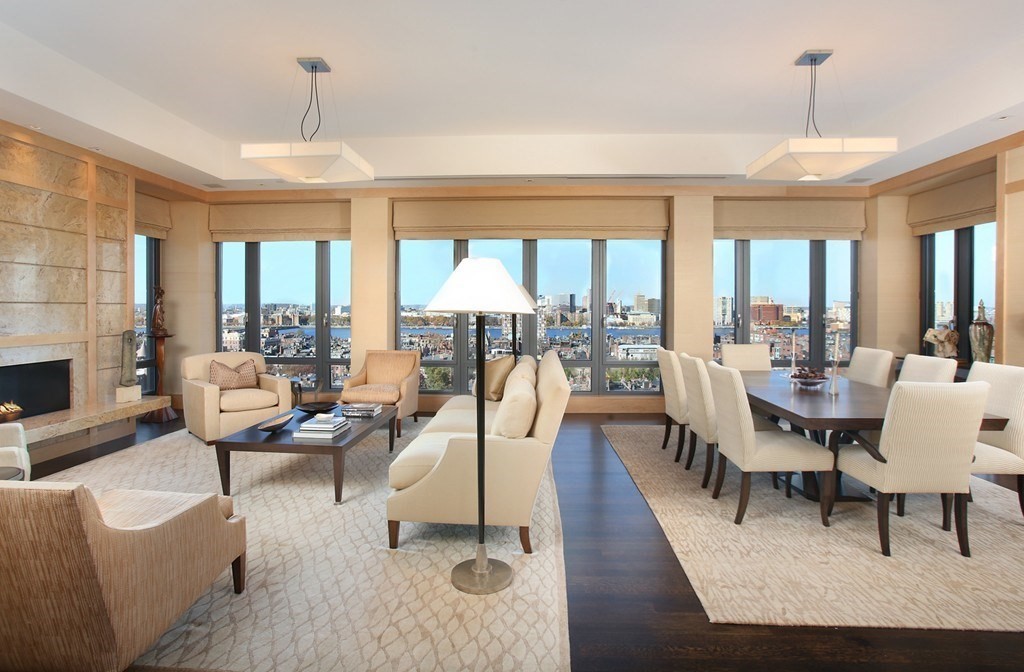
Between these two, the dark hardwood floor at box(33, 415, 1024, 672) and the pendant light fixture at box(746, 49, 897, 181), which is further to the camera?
the pendant light fixture at box(746, 49, 897, 181)

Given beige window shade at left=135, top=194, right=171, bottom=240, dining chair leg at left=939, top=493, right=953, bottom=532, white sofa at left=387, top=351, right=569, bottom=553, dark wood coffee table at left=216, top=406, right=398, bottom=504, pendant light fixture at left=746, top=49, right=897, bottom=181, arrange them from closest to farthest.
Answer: white sofa at left=387, top=351, right=569, bottom=553 → dining chair leg at left=939, top=493, right=953, bottom=532 → dark wood coffee table at left=216, top=406, right=398, bottom=504 → pendant light fixture at left=746, top=49, right=897, bottom=181 → beige window shade at left=135, top=194, right=171, bottom=240

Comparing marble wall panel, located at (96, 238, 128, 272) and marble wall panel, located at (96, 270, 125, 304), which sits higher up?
marble wall panel, located at (96, 238, 128, 272)

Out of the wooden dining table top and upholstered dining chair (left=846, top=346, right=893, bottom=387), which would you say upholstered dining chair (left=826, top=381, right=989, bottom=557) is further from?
upholstered dining chair (left=846, top=346, right=893, bottom=387)

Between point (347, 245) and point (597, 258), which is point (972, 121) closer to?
point (597, 258)

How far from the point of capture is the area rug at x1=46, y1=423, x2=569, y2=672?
1.83 m

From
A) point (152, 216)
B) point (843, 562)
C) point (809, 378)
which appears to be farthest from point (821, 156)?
point (152, 216)

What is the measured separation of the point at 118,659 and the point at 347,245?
17.7ft

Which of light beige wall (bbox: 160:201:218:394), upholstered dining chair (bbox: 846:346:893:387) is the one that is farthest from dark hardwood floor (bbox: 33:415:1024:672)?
light beige wall (bbox: 160:201:218:394)

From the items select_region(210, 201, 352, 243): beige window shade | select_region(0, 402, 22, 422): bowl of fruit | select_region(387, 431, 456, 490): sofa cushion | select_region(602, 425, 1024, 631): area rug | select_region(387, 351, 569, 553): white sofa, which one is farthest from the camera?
select_region(210, 201, 352, 243): beige window shade

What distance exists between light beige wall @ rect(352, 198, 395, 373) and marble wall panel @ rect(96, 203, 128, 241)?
86.5 inches

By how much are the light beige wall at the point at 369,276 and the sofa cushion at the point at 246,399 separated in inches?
48.2

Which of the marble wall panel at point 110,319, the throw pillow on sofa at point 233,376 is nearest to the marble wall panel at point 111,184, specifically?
the marble wall panel at point 110,319

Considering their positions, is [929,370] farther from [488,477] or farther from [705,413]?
[488,477]

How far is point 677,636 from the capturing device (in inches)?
76.7
